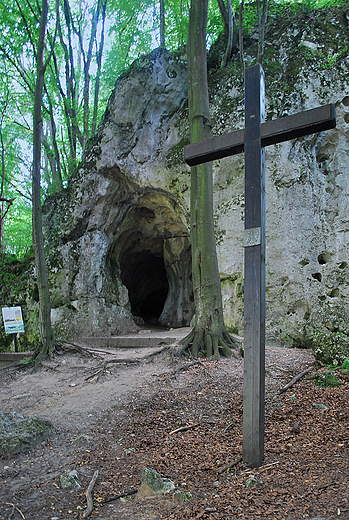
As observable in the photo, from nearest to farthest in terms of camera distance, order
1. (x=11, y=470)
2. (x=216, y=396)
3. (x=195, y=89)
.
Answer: (x=11, y=470) → (x=216, y=396) → (x=195, y=89)

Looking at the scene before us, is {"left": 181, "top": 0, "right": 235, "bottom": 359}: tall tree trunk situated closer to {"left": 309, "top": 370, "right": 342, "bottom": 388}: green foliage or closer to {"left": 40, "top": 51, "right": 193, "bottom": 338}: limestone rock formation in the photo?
{"left": 309, "top": 370, "right": 342, "bottom": 388}: green foliage

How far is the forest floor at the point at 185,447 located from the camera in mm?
2832

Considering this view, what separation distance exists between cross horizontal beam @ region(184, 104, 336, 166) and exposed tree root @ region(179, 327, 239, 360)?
3.81 meters

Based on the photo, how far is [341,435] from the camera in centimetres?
354

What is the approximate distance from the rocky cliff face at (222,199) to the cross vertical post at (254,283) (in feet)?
12.1

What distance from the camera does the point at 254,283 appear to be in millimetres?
3434

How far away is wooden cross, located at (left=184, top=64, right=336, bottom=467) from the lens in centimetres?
334

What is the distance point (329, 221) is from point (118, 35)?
42.5 ft

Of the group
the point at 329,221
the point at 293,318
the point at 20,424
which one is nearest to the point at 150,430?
the point at 20,424

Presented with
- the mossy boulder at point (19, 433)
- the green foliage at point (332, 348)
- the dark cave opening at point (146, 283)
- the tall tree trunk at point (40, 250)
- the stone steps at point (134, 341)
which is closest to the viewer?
the mossy boulder at point (19, 433)

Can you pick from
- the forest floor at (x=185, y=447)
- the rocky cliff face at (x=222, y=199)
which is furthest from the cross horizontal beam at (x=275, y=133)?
the rocky cliff face at (x=222, y=199)

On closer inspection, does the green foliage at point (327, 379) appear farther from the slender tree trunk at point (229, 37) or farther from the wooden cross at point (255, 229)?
the slender tree trunk at point (229, 37)

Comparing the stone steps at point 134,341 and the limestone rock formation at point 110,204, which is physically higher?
the limestone rock formation at point 110,204

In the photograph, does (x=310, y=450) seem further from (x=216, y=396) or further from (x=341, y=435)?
(x=216, y=396)
